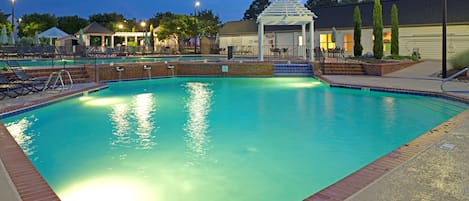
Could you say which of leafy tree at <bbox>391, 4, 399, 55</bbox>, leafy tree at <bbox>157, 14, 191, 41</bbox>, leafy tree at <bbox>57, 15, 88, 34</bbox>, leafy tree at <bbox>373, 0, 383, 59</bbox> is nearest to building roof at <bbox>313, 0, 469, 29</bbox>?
leafy tree at <bbox>391, 4, 399, 55</bbox>

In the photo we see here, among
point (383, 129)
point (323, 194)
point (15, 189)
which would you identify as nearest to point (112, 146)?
point (15, 189)

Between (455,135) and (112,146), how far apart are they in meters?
5.45

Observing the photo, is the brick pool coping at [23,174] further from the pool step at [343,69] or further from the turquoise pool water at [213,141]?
the pool step at [343,69]

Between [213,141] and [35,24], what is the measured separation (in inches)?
1761

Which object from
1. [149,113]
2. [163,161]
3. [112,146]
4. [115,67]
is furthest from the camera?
[115,67]

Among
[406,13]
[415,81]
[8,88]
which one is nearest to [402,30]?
[406,13]

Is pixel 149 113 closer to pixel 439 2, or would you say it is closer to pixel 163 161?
pixel 163 161

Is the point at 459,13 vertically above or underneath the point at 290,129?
above

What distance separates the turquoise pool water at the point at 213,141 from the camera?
5094mm

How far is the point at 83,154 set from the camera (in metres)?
6.57

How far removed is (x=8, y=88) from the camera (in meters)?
11.1

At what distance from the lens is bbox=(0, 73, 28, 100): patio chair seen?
11.0 metres

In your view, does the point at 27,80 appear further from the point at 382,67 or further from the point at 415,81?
the point at 382,67

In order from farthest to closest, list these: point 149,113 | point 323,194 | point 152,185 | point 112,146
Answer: point 149,113 → point 112,146 → point 152,185 → point 323,194
